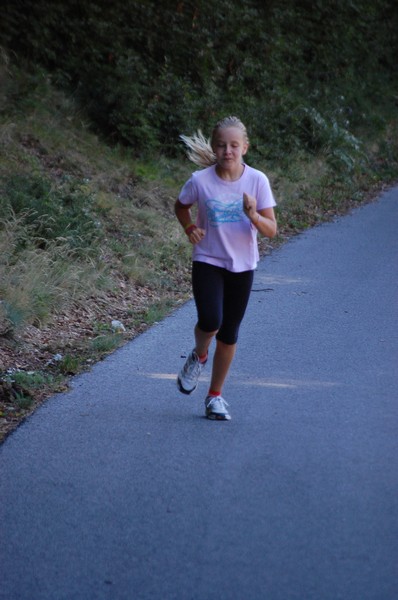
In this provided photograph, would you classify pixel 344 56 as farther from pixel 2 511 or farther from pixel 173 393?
pixel 2 511

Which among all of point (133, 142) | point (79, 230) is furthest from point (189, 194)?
point (133, 142)

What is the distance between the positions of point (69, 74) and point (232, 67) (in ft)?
18.5

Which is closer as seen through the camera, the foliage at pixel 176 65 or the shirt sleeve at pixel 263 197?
the shirt sleeve at pixel 263 197

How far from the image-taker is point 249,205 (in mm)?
5715

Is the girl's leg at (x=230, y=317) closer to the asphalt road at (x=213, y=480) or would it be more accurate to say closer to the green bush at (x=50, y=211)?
the asphalt road at (x=213, y=480)

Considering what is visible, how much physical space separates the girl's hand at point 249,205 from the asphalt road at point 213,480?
4.65 feet

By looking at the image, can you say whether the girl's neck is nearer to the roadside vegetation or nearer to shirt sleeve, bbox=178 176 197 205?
Answer: shirt sleeve, bbox=178 176 197 205

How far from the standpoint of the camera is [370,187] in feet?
71.7

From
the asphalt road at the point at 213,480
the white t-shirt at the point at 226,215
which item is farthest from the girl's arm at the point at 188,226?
the asphalt road at the point at 213,480

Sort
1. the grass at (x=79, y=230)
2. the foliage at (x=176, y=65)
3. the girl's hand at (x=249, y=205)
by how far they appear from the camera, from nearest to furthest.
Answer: the girl's hand at (x=249, y=205) < the grass at (x=79, y=230) < the foliage at (x=176, y=65)

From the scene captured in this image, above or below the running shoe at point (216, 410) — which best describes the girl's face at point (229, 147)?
above

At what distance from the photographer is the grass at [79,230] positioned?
8.24 m

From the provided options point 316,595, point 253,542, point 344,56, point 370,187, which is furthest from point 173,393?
point 344,56

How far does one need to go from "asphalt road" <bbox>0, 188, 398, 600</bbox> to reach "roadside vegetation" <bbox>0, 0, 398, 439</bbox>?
25.8 inches
